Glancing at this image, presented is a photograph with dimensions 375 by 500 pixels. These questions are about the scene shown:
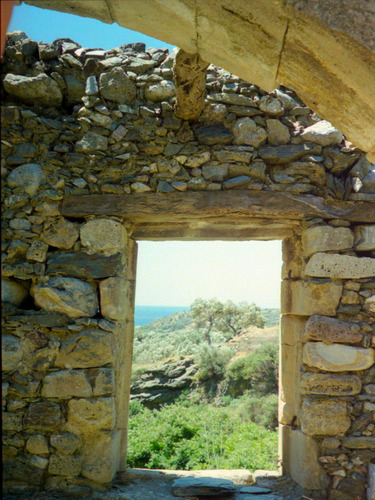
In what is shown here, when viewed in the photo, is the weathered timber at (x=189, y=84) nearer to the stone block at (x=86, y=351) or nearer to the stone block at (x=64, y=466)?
the stone block at (x=86, y=351)

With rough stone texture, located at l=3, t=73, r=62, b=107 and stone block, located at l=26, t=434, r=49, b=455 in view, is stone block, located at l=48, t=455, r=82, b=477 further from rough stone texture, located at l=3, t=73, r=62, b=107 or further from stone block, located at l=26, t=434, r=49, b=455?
rough stone texture, located at l=3, t=73, r=62, b=107

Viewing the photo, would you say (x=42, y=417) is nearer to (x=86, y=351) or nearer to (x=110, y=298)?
(x=86, y=351)

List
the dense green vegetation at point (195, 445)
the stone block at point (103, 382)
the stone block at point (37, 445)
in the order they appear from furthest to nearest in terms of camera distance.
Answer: the dense green vegetation at point (195, 445) → the stone block at point (103, 382) → the stone block at point (37, 445)

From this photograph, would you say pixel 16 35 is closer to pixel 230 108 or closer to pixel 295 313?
pixel 230 108

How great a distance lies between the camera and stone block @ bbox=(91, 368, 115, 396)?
3365 millimetres

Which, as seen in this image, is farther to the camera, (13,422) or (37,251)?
(37,251)

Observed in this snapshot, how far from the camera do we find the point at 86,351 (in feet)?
11.1

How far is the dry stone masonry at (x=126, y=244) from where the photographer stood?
10.9ft

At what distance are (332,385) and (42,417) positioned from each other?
2315mm

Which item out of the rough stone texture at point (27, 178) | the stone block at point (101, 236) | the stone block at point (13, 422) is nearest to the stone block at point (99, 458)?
the stone block at point (13, 422)

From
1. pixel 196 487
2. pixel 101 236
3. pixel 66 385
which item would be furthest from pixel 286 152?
pixel 196 487

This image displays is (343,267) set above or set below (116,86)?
below

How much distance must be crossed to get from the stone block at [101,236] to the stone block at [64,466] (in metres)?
1.64

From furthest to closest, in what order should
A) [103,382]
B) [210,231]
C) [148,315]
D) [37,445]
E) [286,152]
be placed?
[148,315], [210,231], [286,152], [103,382], [37,445]
